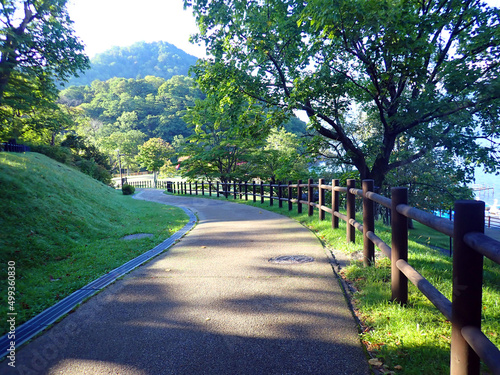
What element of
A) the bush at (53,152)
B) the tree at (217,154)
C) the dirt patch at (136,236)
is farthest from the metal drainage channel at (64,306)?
the bush at (53,152)

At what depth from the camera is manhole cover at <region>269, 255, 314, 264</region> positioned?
5.20 metres

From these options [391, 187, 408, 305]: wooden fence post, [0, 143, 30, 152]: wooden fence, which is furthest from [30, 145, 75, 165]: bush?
[391, 187, 408, 305]: wooden fence post

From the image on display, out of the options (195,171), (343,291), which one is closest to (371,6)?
(343,291)

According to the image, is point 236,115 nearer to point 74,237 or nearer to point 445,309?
point 74,237

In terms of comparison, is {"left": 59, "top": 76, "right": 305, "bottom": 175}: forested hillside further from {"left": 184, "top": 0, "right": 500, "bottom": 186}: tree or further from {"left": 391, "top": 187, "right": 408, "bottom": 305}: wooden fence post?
{"left": 391, "top": 187, "right": 408, "bottom": 305}: wooden fence post

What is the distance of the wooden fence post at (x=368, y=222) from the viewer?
4414mm

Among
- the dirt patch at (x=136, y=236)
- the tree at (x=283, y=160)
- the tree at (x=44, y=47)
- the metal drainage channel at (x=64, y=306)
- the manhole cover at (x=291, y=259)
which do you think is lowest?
the metal drainage channel at (x=64, y=306)

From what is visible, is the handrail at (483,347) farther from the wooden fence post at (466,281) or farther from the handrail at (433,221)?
the handrail at (433,221)

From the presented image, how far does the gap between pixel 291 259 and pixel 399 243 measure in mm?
2422

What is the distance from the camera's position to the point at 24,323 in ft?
10.9

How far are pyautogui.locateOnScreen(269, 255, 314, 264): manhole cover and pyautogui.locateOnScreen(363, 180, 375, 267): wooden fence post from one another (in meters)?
0.95

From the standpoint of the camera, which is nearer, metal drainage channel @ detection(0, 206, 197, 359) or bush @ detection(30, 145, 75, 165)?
metal drainage channel @ detection(0, 206, 197, 359)

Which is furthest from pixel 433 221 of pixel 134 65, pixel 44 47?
pixel 134 65

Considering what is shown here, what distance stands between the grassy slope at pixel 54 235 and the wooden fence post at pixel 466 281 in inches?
151
